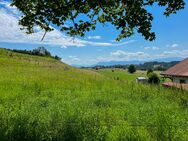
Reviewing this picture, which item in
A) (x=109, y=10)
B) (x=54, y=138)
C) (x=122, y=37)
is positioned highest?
(x=109, y=10)

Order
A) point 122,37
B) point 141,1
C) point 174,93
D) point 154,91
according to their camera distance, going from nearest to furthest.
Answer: point 141,1, point 122,37, point 174,93, point 154,91

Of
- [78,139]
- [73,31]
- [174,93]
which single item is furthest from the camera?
[174,93]

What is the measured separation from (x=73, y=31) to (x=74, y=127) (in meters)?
3.45

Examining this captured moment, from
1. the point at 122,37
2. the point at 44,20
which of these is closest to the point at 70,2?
the point at 44,20

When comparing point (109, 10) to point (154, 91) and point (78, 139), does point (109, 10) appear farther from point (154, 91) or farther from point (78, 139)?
point (154, 91)

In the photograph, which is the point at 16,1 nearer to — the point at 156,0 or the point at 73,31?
the point at 73,31

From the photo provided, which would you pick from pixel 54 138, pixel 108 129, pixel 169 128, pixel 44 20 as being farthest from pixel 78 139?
pixel 44 20

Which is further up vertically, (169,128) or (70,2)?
(70,2)

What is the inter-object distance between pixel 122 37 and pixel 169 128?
3903mm

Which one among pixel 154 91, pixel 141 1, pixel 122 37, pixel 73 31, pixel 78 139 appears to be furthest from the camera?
pixel 154 91

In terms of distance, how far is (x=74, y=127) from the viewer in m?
7.68

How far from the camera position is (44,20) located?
8805 millimetres

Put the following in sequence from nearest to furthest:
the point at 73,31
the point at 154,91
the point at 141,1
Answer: the point at 141,1 → the point at 73,31 → the point at 154,91

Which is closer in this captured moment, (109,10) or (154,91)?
(109,10)
